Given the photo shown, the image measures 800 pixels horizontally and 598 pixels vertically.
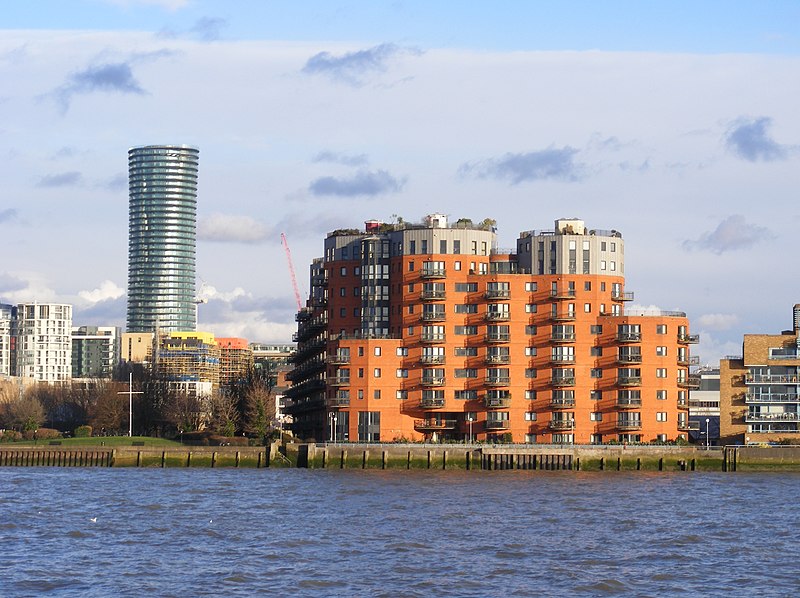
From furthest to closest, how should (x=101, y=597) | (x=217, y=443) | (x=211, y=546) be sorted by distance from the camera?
(x=217, y=443)
(x=211, y=546)
(x=101, y=597)

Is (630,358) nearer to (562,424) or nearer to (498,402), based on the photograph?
(562,424)

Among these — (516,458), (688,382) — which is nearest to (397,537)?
(516,458)

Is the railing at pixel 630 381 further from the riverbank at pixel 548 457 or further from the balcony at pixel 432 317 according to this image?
the balcony at pixel 432 317

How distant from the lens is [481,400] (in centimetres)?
17625

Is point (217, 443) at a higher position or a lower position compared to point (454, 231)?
lower

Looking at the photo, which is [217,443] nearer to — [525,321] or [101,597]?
[525,321]

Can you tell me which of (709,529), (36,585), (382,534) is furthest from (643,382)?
(36,585)

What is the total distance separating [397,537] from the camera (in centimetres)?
9400

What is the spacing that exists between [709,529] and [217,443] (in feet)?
344

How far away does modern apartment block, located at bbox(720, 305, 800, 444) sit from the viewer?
6875 inches

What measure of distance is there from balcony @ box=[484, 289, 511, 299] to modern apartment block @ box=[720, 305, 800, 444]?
26528mm

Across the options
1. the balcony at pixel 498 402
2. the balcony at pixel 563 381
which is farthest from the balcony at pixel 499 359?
the balcony at pixel 563 381

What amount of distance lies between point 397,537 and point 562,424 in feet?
272

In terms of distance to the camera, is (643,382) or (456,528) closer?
(456,528)
